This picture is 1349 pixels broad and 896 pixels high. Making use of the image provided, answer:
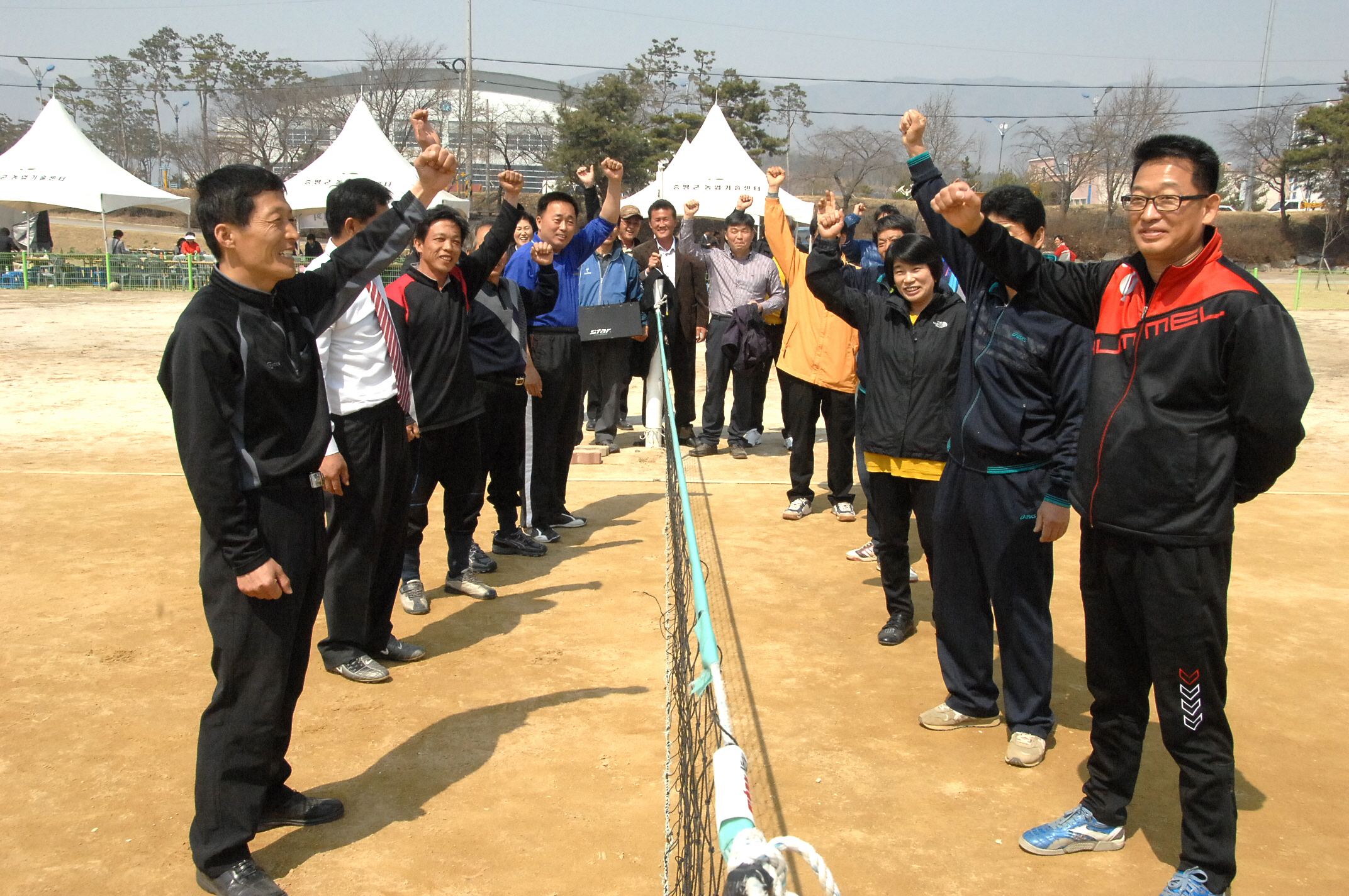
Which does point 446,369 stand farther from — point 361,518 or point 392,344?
point 361,518

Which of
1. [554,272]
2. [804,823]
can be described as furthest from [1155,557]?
[554,272]

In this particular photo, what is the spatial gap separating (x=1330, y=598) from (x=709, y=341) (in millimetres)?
5490

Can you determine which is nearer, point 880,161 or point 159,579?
point 159,579

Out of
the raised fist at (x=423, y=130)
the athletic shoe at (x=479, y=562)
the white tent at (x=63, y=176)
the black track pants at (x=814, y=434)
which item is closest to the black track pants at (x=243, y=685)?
the raised fist at (x=423, y=130)

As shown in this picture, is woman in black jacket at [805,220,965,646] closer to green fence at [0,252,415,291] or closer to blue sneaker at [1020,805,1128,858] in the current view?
blue sneaker at [1020,805,1128,858]

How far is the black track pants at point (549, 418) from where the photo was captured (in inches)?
264

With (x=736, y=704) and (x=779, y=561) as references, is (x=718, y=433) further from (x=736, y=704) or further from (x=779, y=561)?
(x=736, y=704)

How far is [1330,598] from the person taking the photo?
585 cm

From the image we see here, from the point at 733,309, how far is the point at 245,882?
7.23 metres

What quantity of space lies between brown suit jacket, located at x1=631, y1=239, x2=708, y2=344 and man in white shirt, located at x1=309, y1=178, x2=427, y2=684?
18.2 feet

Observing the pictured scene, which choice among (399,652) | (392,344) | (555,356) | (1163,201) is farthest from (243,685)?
(555,356)

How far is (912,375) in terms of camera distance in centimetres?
489

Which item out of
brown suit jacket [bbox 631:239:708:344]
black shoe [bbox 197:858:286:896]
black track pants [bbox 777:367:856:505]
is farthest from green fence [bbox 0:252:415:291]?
black shoe [bbox 197:858:286:896]

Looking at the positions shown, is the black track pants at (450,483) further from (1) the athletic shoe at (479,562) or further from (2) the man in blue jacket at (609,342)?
(2) the man in blue jacket at (609,342)
